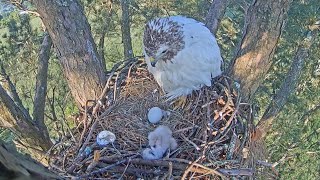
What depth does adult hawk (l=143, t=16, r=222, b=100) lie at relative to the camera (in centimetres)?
281

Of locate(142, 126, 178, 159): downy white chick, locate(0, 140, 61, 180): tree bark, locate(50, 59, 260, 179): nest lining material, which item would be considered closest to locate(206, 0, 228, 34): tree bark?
locate(50, 59, 260, 179): nest lining material

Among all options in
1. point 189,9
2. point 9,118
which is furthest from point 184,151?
point 189,9

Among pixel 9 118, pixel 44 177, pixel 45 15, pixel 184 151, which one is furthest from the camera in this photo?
pixel 9 118

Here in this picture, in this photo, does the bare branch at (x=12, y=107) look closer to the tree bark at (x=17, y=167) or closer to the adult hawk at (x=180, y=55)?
the adult hawk at (x=180, y=55)

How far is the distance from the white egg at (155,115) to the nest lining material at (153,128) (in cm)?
3

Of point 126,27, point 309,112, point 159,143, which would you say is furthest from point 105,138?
point 309,112

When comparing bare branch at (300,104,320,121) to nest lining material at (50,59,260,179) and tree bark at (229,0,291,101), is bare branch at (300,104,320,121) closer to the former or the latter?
tree bark at (229,0,291,101)

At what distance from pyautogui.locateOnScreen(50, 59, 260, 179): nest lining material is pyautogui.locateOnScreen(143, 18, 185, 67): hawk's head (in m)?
0.29

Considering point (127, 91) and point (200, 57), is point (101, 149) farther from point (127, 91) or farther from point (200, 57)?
point (200, 57)

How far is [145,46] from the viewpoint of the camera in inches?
113

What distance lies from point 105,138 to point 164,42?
64 cm

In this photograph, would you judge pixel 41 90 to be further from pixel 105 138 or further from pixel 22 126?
pixel 105 138

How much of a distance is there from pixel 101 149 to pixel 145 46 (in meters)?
0.67

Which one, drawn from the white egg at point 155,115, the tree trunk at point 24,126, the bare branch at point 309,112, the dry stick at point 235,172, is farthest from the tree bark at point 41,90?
the bare branch at point 309,112
